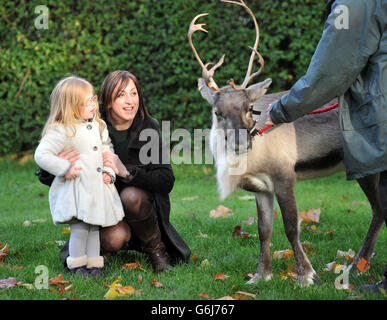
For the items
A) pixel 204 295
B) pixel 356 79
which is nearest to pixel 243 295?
pixel 204 295

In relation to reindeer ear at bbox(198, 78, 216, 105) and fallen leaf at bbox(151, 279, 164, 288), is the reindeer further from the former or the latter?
fallen leaf at bbox(151, 279, 164, 288)

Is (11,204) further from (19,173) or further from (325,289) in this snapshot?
(325,289)

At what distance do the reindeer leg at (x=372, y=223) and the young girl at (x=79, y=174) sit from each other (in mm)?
2019

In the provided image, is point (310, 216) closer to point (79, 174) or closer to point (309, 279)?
point (309, 279)

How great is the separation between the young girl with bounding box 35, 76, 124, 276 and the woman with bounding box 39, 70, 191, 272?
148mm

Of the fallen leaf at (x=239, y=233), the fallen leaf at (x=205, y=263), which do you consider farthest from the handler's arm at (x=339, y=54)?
the fallen leaf at (x=239, y=233)

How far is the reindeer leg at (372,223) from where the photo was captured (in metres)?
4.15

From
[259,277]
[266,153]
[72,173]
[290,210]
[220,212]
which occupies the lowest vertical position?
[259,277]

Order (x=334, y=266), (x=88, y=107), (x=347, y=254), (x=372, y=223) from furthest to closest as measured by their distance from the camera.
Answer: (x=347, y=254) → (x=372, y=223) → (x=334, y=266) → (x=88, y=107)

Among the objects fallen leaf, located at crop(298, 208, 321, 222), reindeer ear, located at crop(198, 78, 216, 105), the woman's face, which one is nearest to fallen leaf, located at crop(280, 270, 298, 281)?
reindeer ear, located at crop(198, 78, 216, 105)

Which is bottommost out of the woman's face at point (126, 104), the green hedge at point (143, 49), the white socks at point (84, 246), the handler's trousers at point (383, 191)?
the white socks at point (84, 246)

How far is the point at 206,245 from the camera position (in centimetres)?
466

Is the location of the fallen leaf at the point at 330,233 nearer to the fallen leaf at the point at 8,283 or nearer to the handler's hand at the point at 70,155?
the handler's hand at the point at 70,155

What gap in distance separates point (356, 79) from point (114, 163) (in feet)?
5.88
